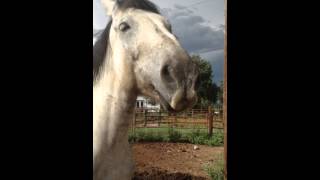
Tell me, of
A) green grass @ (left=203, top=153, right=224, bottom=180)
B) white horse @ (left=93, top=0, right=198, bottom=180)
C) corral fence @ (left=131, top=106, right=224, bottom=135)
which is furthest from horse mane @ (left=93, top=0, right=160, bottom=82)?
green grass @ (left=203, top=153, right=224, bottom=180)

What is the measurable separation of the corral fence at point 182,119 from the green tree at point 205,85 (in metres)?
0.04

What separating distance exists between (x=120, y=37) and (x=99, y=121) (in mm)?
370

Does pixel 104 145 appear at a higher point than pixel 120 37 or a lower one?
lower

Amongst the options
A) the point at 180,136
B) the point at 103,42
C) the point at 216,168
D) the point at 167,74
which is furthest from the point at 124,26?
the point at 216,168

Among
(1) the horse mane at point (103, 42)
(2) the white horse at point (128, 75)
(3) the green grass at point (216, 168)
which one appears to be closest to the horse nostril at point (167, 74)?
(2) the white horse at point (128, 75)

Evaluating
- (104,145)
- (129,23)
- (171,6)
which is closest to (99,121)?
(104,145)

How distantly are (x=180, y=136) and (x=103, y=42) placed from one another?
1.81 feet

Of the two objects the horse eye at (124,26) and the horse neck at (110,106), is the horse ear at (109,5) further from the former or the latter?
the horse neck at (110,106)

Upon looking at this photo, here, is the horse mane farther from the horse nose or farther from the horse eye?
the horse nose

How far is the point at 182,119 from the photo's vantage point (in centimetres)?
171

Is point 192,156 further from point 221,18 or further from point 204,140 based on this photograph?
point 221,18

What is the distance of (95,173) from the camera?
164 cm

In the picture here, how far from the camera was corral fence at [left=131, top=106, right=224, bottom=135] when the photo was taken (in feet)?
5.53

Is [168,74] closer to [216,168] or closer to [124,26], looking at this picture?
[124,26]
